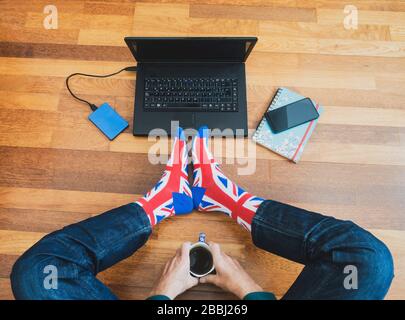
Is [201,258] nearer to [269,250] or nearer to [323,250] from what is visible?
[269,250]

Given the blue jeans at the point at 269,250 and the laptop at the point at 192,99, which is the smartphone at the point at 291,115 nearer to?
the laptop at the point at 192,99

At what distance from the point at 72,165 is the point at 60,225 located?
182mm

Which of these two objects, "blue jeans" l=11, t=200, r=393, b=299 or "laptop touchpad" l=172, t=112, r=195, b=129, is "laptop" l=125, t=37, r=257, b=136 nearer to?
"laptop touchpad" l=172, t=112, r=195, b=129

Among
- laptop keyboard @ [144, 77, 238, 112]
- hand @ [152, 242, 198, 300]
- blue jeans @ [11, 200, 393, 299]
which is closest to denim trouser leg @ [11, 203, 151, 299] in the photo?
blue jeans @ [11, 200, 393, 299]

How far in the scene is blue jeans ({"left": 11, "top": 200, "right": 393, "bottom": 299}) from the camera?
0.78 metres

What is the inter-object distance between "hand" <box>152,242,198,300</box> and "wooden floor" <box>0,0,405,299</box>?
0.12ft

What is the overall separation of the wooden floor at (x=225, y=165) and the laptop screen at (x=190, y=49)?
11cm

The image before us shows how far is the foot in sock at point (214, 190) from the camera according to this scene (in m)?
0.96

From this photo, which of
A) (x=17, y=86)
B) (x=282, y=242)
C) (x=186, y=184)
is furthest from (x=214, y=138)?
(x=17, y=86)

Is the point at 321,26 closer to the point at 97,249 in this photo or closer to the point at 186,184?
the point at 186,184

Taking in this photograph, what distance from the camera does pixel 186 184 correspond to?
1.05 meters

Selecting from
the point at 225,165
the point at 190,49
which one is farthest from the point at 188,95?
the point at 225,165

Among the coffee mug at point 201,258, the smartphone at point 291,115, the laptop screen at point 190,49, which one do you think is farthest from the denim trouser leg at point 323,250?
the laptop screen at point 190,49

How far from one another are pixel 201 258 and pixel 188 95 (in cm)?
48
